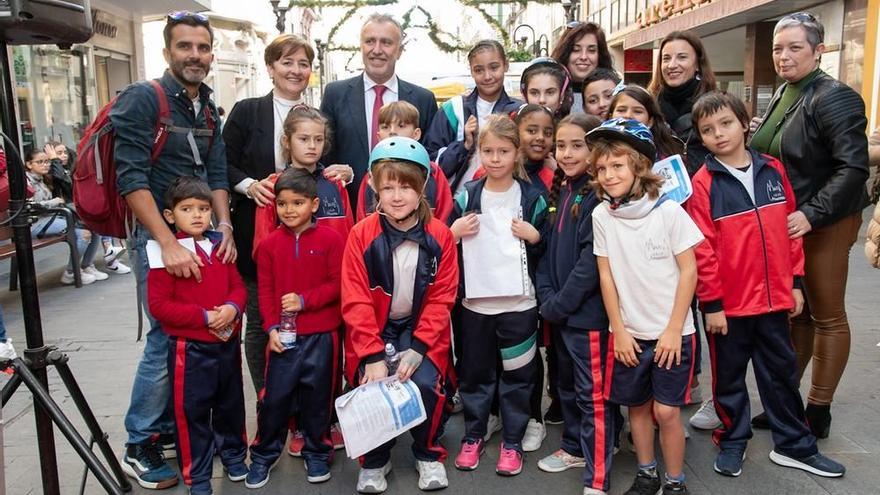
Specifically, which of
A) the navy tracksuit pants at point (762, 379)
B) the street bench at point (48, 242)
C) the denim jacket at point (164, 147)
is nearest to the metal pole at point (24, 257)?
the denim jacket at point (164, 147)

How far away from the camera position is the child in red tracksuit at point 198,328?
311cm

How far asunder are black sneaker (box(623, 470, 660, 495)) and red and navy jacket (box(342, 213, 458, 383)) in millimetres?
969

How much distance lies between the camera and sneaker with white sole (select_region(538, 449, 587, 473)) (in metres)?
3.40

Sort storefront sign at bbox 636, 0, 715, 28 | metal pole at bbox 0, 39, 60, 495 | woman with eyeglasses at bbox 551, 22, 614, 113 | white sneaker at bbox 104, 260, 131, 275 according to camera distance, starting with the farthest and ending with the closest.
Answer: storefront sign at bbox 636, 0, 715, 28
white sneaker at bbox 104, 260, 131, 275
woman with eyeglasses at bbox 551, 22, 614, 113
metal pole at bbox 0, 39, 60, 495

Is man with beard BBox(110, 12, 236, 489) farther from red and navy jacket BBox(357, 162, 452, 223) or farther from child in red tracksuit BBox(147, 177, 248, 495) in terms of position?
red and navy jacket BBox(357, 162, 452, 223)

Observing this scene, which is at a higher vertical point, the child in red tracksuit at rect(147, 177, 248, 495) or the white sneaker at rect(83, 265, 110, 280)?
the child in red tracksuit at rect(147, 177, 248, 495)

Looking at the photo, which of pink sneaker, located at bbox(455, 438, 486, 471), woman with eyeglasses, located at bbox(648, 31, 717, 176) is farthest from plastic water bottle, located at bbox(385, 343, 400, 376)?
woman with eyeglasses, located at bbox(648, 31, 717, 176)

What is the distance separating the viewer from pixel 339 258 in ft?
11.0

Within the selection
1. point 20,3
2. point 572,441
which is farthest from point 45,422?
point 572,441

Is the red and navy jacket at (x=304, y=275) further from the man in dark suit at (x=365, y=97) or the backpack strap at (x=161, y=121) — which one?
the man in dark suit at (x=365, y=97)

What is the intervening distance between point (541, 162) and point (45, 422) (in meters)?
2.44

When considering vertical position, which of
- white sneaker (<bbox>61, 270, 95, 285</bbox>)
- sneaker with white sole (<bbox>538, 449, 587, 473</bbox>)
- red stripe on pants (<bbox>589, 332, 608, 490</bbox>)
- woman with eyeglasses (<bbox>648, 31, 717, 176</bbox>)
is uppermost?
woman with eyeglasses (<bbox>648, 31, 717, 176</bbox>)

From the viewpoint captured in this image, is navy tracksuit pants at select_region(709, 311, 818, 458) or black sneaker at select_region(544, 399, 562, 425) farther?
black sneaker at select_region(544, 399, 562, 425)

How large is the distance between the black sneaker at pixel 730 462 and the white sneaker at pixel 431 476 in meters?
1.26
